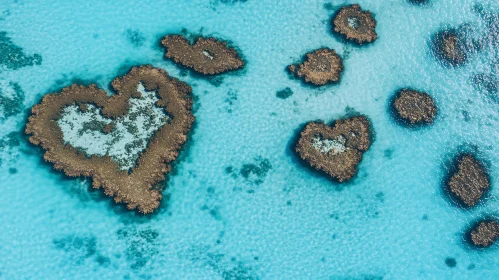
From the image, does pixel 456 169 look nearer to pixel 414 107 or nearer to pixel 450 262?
pixel 414 107

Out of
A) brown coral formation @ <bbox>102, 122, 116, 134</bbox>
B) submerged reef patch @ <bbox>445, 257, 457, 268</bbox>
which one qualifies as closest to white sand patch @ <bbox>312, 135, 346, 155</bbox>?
submerged reef patch @ <bbox>445, 257, 457, 268</bbox>

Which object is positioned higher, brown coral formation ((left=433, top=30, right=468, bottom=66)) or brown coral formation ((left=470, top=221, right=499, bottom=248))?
brown coral formation ((left=433, top=30, right=468, bottom=66))

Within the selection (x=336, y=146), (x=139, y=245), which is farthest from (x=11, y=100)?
(x=336, y=146)

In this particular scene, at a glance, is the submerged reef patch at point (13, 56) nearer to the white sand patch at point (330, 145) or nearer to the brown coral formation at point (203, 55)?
the brown coral formation at point (203, 55)

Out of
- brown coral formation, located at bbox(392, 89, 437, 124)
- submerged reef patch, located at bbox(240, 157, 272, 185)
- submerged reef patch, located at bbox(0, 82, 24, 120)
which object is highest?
brown coral formation, located at bbox(392, 89, 437, 124)

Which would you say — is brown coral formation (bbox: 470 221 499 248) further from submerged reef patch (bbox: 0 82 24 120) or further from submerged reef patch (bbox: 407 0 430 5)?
submerged reef patch (bbox: 0 82 24 120)

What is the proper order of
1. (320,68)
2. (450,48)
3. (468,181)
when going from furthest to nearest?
(450,48) < (320,68) < (468,181)
